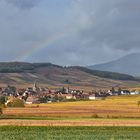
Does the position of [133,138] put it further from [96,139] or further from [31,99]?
[31,99]

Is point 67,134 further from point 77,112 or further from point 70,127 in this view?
point 77,112

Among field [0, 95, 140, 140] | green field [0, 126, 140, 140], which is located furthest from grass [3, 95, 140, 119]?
green field [0, 126, 140, 140]

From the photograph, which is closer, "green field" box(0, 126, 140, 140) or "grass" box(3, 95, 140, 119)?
"green field" box(0, 126, 140, 140)

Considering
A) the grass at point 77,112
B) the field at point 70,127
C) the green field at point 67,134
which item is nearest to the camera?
the green field at point 67,134

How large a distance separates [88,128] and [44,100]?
5456 inches

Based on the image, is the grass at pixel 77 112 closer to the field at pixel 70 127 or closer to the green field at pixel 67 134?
the field at pixel 70 127

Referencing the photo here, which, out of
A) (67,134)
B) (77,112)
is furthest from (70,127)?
(77,112)

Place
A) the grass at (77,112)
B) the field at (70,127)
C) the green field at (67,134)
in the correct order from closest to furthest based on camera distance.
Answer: the green field at (67,134)
the field at (70,127)
the grass at (77,112)

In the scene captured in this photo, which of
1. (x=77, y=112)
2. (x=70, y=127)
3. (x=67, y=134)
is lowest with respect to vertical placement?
(x=67, y=134)

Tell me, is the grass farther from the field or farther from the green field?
the green field

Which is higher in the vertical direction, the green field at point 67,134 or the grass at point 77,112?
the grass at point 77,112

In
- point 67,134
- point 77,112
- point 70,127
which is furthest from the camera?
point 77,112

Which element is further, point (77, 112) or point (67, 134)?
point (77, 112)

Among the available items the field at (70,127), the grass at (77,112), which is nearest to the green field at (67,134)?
the field at (70,127)
